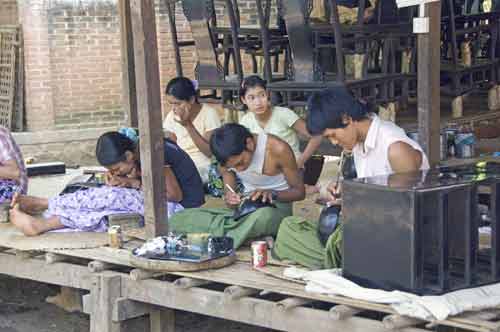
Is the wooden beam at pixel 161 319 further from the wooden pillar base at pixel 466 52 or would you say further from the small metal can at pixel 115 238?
the wooden pillar base at pixel 466 52

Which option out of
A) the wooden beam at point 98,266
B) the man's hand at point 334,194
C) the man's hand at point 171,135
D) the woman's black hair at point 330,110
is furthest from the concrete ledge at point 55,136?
the woman's black hair at point 330,110

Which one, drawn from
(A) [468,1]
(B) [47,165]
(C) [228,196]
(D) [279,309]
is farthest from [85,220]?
(A) [468,1]

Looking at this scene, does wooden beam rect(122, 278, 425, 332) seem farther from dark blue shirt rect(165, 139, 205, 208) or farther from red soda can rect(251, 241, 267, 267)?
dark blue shirt rect(165, 139, 205, 208)

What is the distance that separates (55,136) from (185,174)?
6.25 meters

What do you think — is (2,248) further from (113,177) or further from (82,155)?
(82,155)

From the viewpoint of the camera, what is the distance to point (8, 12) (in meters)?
12.7

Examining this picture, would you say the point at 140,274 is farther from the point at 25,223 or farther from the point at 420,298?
the point at 420,298

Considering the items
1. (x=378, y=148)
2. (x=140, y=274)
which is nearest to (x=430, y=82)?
(x=378, y=148)

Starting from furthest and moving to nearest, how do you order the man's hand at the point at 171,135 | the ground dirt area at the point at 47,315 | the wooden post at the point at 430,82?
1. the man's hand at the point at 171,135
2. the ground dirt area at the point at 47,315
3. the wooden post at the point at 430,82

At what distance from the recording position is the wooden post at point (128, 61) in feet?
27.2

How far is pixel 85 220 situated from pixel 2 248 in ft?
1.86

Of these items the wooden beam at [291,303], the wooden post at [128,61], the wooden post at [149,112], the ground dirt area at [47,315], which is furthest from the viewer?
the wooden post at [128,61]

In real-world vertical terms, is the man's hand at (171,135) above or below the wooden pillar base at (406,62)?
below

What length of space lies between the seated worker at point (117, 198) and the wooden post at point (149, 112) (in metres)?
0.42
